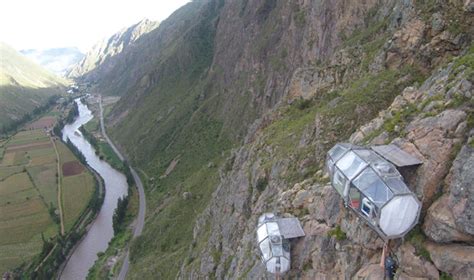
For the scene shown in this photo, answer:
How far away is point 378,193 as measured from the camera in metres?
14.1

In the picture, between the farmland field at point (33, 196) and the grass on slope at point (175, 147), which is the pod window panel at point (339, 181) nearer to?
the grass on slope at point (175, 147)

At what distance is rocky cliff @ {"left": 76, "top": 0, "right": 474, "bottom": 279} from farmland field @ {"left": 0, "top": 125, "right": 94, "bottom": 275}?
24.8m

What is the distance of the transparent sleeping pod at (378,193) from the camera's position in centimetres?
1371

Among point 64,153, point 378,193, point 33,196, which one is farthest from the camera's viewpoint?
point 64,153

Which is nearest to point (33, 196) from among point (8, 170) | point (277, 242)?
point (8, 170)

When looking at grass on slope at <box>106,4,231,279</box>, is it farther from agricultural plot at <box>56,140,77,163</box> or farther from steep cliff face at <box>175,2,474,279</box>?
agricultural plot at <box>56,140,77,163</box>

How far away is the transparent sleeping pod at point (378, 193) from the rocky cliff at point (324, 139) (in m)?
1.01

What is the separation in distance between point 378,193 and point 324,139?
18.1 m

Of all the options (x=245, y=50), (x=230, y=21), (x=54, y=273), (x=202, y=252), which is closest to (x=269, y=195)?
(x=202, y=252)

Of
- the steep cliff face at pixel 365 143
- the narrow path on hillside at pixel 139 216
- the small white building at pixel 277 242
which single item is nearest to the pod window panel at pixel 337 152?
the steep cliff face at pixel 365 143

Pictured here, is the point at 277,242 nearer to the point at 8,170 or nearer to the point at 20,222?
the point at 20,222

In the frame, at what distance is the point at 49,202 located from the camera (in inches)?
4535

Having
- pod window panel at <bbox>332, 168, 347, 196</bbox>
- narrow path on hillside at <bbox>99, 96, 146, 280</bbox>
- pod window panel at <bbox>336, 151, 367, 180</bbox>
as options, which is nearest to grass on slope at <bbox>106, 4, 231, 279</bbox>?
narrow path on hillside at <bbox>99, 96, 146, 280</bbox>

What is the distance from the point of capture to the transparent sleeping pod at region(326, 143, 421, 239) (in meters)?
13.7
